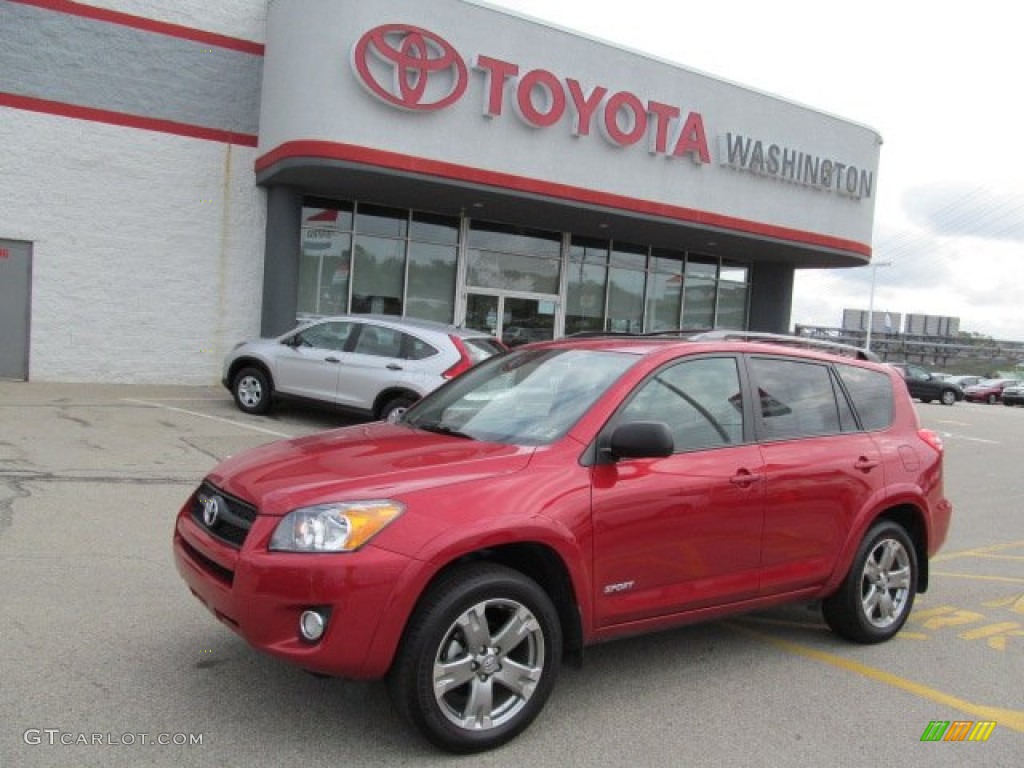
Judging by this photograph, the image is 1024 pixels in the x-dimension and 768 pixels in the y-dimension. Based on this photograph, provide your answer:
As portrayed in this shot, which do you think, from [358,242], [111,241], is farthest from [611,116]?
[111,241]

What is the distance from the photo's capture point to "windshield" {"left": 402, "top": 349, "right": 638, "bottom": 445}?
397 centimetres

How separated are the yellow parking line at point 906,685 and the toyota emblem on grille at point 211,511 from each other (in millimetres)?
3116

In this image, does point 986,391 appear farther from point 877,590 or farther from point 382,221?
point 877,590

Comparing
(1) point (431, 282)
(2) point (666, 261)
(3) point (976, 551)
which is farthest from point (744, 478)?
(2) point (666, 261)

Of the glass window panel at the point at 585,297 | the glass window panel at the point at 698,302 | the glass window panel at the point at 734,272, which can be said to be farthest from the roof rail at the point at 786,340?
the glass window panel at the point at 734,272

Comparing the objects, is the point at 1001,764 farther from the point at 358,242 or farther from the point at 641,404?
the point at 358,242

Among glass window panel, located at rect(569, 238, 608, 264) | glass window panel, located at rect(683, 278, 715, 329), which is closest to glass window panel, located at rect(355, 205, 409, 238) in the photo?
glass window panel, located at rect(569, 238, 608, 264)

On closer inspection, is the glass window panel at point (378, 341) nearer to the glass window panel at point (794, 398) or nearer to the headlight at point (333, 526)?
the glass window panel at point (794, 398)

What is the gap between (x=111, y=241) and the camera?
1466cm

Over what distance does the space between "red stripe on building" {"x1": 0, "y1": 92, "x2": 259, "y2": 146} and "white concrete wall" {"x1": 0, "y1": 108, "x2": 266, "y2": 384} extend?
0.12 meters

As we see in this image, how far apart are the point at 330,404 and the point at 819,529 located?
26.6 feet

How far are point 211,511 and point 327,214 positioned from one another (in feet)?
44.5

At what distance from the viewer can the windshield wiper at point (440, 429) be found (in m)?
4.07

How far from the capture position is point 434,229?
17.6 meters
